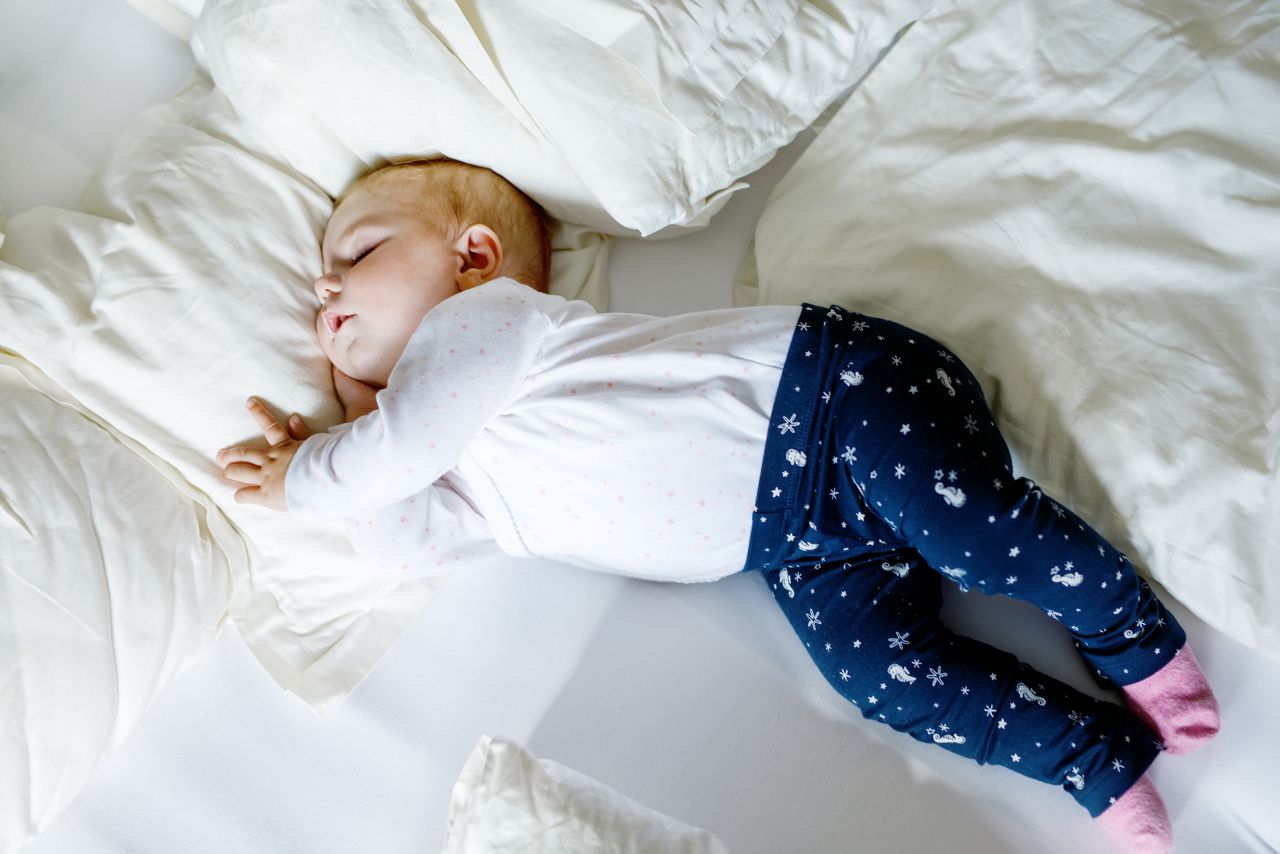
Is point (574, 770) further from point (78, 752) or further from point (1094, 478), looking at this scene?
point (1094, 478)

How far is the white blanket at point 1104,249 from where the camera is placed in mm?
945

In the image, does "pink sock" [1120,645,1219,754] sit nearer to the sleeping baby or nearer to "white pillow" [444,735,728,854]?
the sleeping baby

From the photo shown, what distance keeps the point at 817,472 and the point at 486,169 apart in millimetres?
567

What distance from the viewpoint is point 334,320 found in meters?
1.09

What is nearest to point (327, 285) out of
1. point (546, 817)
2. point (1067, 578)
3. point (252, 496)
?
point (252, 496)

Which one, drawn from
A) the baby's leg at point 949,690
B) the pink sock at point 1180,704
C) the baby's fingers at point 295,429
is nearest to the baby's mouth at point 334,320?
the baby's fingers at point 295,429

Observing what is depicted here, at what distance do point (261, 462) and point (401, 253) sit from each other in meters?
0.29

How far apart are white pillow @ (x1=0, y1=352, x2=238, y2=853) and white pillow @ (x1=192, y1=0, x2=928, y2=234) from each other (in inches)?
17.0

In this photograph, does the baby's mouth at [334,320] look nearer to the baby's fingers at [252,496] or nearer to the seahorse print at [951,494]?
the baby's fingers at [252,496]

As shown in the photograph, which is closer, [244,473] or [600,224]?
[244,473]

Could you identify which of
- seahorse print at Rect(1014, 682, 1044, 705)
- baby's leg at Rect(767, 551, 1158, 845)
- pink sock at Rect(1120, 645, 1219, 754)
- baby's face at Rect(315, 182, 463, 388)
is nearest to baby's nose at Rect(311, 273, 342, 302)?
baby's face at Rect(315, 182, 463, 388)

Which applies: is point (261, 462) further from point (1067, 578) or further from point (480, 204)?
point (1067, 578)

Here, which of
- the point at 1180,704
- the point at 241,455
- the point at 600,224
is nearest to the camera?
the point at 1180,704

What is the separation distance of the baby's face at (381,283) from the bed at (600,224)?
6cm
